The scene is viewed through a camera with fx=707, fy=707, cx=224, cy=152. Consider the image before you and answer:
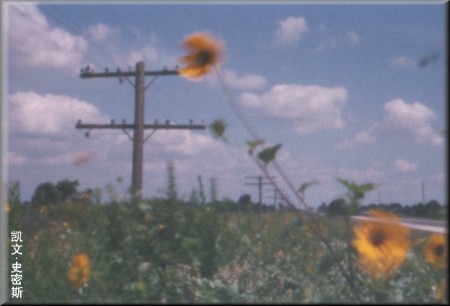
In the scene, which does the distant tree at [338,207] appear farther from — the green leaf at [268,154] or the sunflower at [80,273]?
the sunflower at [80,273]

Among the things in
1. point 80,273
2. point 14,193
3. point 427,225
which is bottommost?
point 80,273

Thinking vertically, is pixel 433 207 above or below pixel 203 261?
above

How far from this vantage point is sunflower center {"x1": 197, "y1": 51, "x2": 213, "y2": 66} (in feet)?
6.29

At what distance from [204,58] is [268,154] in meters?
0.31

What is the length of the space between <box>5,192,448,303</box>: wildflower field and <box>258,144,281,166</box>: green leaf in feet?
0.75

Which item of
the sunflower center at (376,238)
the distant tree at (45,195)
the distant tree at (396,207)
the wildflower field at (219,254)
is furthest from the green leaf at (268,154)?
the distant tree at (45,195)

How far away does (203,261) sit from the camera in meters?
2.68

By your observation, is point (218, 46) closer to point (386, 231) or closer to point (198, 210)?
point (386, 231)

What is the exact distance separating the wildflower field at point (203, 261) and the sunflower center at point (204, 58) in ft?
1.73

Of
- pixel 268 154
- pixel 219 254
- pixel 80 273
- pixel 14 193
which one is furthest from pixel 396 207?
pixel 14 193

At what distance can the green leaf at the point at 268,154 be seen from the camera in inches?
75.1

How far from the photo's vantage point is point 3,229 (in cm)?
262

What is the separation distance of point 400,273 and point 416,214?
477mm

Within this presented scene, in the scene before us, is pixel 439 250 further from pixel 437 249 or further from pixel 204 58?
pixel 204 58
